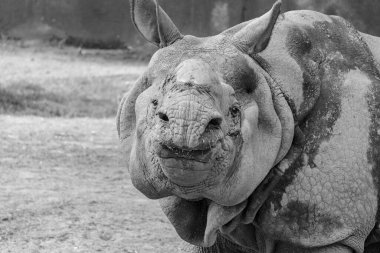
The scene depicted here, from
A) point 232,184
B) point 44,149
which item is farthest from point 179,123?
point 44,149

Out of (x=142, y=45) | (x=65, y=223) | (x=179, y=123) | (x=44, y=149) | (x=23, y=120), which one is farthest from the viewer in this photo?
(x=142, y=45)

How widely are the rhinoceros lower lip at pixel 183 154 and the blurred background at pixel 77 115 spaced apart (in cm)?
80

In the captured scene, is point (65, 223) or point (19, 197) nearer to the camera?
point (65, 223)

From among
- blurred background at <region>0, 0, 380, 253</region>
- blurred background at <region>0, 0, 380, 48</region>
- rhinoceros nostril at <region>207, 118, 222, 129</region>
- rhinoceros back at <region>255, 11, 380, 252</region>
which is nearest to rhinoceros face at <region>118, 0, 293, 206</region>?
rhinoceros nostril at <region>207, 118, 222, 129</region>

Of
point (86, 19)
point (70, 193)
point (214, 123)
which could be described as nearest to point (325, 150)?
point (214, 123)

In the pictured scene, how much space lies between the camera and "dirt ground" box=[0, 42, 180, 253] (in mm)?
6797

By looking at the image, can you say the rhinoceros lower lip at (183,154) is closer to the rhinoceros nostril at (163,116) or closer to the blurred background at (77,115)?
the rhinoceros nostril at (163,116)

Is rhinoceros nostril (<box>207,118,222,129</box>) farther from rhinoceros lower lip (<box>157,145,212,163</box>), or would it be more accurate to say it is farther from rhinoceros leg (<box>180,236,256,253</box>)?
rhinoceros leg (<box>180,236,256,253</box>)

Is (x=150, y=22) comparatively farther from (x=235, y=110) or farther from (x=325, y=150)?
(x=325, y=150)

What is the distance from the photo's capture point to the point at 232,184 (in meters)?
4.12

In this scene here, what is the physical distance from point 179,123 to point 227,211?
2.93 ft

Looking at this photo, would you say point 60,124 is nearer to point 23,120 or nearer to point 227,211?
point 23,120

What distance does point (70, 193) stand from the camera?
8164 mm

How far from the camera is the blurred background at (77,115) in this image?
7.04 m
